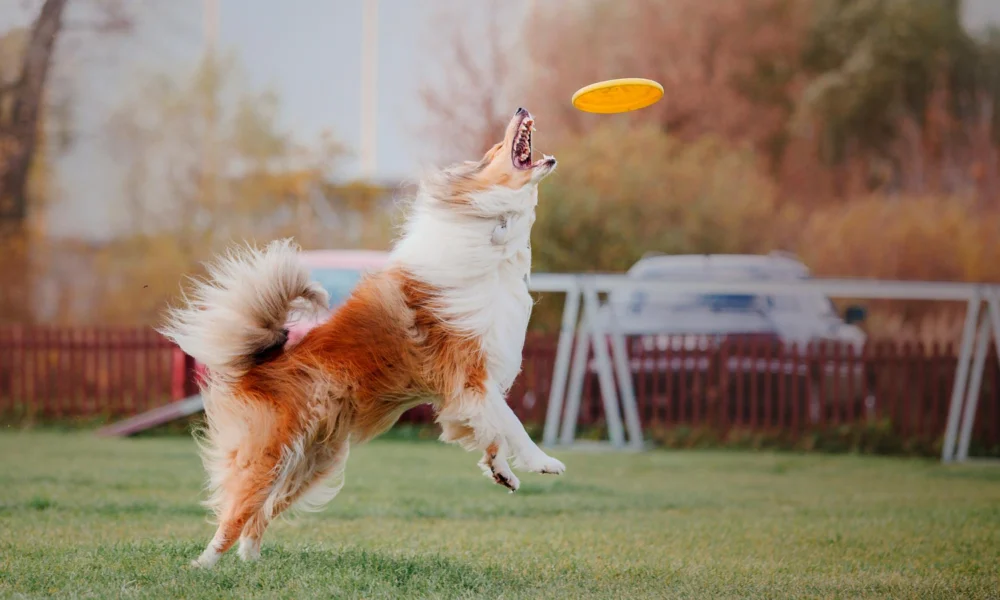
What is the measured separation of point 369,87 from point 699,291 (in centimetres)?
1337

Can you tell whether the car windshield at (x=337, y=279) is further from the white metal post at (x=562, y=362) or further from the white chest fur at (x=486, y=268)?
the white chest fur at (x=486, y=268)

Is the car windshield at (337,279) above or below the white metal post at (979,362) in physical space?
above

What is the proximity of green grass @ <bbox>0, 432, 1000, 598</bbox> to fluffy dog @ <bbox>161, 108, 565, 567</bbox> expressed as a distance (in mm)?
479

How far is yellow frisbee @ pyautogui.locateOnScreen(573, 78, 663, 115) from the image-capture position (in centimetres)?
641

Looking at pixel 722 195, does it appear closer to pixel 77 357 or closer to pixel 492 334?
pixel 77 357

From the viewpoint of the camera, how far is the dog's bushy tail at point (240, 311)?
5379mm

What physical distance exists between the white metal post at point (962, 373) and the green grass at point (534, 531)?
453mm

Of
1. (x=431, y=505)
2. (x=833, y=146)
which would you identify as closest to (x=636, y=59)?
(x=833, y=146)

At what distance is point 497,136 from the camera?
70.7 feet

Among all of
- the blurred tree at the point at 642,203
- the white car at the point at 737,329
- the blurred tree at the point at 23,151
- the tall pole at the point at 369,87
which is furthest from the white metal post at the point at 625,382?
the tall pole at the point at 369,87

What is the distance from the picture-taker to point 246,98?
21719 millimetres

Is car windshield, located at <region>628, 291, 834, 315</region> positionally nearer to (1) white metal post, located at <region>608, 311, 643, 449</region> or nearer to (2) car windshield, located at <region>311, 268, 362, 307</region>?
(1) white metal post, located at <region>608, 311, 643, 449</region>

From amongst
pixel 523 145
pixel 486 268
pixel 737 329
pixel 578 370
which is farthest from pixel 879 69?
pixel 486 268

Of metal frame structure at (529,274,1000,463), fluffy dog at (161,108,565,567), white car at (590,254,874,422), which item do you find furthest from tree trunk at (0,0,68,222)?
fluffy dog at (161,108,565,567)
